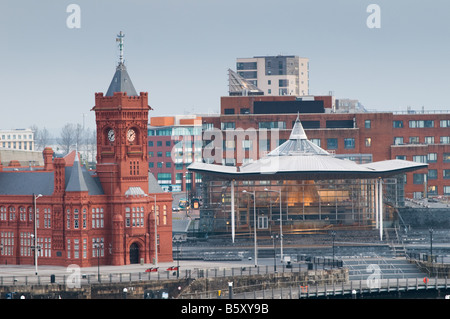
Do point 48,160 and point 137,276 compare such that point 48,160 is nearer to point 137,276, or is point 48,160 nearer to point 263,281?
point 137,276

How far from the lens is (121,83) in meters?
152

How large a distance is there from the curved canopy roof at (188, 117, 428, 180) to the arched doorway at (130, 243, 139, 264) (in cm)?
1901

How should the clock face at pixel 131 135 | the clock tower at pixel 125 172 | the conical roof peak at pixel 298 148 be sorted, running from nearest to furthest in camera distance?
the clock tower at pixel 125 172
the clock face at pixel 131 135
the conical roof peak at pixel 298 148

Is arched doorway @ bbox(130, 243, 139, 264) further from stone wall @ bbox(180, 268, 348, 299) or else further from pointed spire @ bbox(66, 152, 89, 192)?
stone wall @ bbox(180, 268, 348, 299)

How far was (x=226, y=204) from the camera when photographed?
557 ft

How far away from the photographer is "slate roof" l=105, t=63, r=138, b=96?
152 m

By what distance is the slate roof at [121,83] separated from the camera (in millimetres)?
152125

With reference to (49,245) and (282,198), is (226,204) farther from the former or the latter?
(49,245)

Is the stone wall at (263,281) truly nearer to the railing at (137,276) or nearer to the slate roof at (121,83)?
the railing at (137,276)

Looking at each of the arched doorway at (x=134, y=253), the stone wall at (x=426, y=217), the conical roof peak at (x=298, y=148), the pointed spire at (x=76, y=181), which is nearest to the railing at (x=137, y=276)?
the arched doorway at (x=134, y=253)

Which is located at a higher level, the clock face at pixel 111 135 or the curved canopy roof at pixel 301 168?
the clock face at pixel 111 135

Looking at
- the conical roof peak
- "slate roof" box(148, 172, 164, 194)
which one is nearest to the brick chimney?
"slate roof" box(148, 172, 164, 194)

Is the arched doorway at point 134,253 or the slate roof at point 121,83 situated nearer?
the arched doorway at point 134,253

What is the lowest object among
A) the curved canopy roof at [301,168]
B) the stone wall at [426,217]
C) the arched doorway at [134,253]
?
the arched doorway at [134,253]
